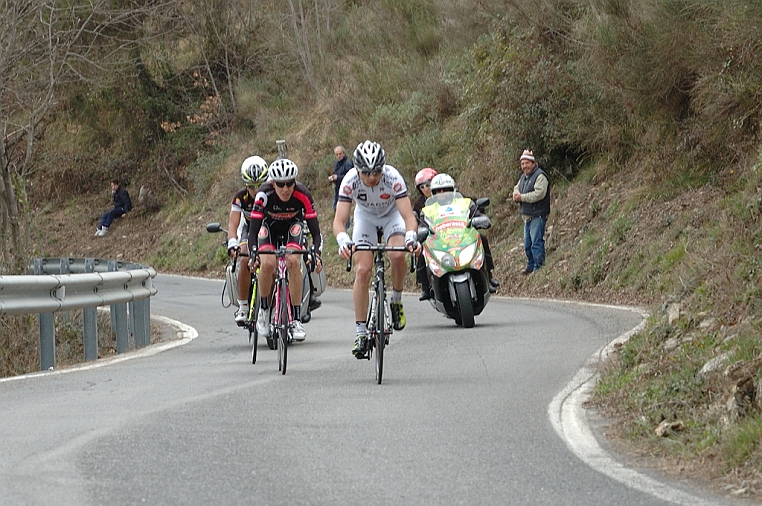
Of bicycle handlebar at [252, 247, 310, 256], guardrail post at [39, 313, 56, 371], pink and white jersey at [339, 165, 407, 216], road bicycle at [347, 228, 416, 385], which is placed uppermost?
pink and white jersey at [339, 165, 407, 216]

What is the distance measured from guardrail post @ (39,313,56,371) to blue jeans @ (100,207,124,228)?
28.6 meters

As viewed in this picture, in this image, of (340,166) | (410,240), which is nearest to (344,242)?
(410,240)

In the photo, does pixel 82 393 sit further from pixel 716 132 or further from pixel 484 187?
pixel 484 187

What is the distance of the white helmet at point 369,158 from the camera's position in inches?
436

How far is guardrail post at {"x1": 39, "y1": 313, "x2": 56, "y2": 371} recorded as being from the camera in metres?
12.4

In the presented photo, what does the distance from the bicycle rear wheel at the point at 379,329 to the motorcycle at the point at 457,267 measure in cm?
411

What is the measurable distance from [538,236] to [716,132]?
353cm

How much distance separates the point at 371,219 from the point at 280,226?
141cm

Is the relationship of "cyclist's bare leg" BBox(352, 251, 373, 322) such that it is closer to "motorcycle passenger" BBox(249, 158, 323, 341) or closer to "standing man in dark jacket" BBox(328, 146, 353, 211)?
"motorcycle passenger" BBox(249, 158, 323, 341)

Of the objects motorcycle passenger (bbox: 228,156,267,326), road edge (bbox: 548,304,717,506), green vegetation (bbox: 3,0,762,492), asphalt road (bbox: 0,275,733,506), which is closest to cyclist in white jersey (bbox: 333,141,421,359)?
asphalt road (bbox: 0,275,733,506)

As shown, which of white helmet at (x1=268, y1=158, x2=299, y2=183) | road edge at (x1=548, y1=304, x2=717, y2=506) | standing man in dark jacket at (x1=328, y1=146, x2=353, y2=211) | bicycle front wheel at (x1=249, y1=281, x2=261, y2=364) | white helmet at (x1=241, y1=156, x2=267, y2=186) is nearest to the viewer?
road edge at (x1=548, y1=304, x2=717, y2=506)

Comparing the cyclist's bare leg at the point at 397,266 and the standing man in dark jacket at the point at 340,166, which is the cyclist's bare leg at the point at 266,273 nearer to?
the cyclist's bare leg at the point at 397,266

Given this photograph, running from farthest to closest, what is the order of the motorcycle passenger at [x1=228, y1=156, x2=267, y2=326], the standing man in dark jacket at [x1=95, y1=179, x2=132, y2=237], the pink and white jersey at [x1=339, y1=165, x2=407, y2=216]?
the standing man in dark jacket at [x1=95, y1=179, x2=132, y2=237], the motorcycle passenger at [x1=228, y1=156, x2=267, y2=326], the pink and white jersey at [x1=339, y1=165, x2=407, y2=216]

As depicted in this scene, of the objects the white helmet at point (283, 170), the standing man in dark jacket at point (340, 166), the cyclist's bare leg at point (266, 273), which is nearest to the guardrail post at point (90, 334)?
the cyclist's bare leg at point (266, 273)
